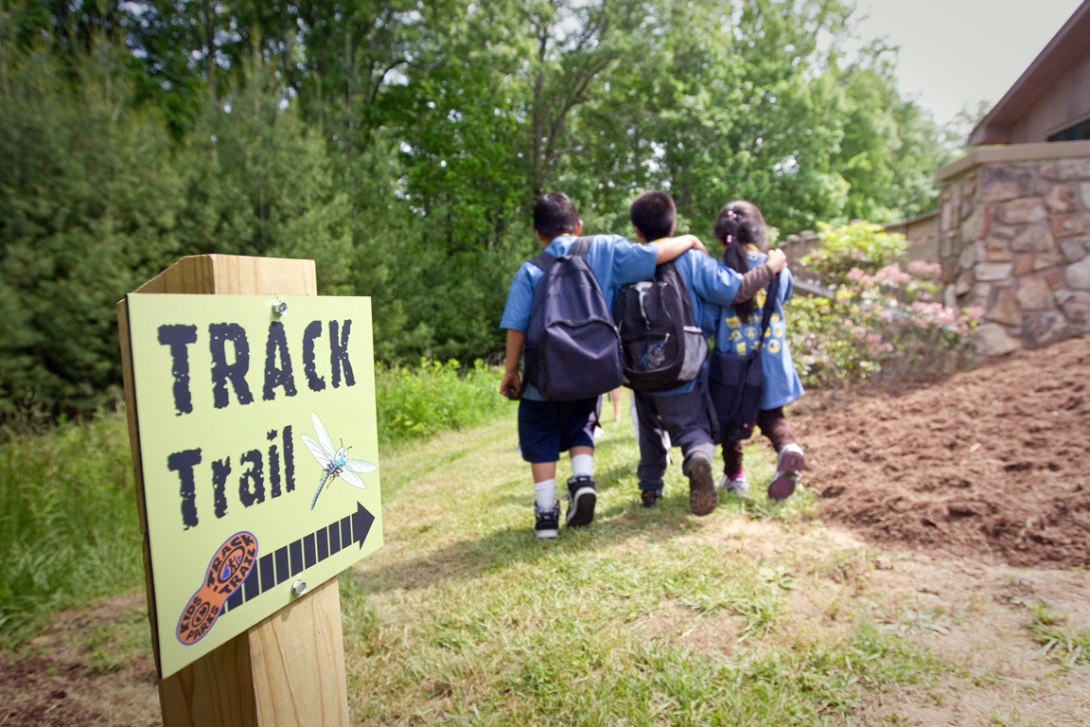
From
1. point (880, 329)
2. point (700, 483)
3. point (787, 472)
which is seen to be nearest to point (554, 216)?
point (700, 483)

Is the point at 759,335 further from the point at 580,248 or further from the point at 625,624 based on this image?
the point at 625,624

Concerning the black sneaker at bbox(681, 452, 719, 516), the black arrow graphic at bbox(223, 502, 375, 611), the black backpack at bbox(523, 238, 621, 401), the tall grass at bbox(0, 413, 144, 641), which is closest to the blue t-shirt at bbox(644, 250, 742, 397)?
the black sneaker at bbox(681, 452, 719, 516)

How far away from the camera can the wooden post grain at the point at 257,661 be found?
3.92ft

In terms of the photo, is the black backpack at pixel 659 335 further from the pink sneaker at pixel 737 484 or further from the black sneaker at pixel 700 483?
the pink sneaker at pixel 737 484

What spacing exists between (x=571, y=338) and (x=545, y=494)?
0.82 m

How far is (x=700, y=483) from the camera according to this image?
3209mm

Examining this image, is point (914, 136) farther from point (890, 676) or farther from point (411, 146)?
point (890, 676)

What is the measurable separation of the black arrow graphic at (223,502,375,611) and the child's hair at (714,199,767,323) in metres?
2.48

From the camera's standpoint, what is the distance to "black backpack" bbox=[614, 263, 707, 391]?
3.14 m

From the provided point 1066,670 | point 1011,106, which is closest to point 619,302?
point 1011,106

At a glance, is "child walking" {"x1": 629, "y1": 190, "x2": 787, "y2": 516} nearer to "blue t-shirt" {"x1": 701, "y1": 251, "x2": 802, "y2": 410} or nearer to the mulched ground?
"blue t-shirt" {"x1": 701, "y1": 251, "x2": 802, "y2": 410}

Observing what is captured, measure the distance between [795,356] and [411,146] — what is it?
51.0ft

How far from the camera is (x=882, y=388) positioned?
5.52 meters

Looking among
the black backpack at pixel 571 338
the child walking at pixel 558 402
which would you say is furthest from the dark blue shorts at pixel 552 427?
the black backpack at pixel 571 338
